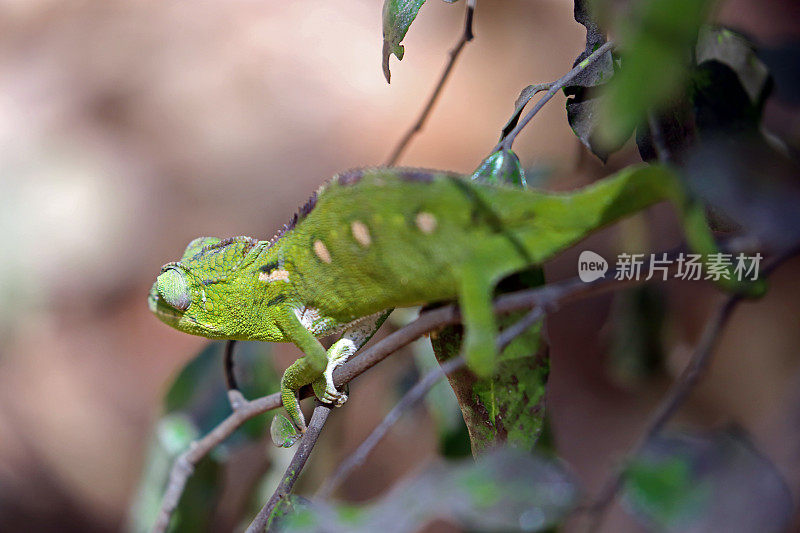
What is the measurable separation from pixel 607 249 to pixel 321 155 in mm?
1667

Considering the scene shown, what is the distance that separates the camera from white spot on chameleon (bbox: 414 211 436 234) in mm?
891

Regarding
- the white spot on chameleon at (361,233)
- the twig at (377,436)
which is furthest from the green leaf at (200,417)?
the twig at (377,436)

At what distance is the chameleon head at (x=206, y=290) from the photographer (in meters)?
1.21

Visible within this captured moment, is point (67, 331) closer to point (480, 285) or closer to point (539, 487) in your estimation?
point (480, 285)

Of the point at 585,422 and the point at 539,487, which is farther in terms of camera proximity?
the point at 585,422

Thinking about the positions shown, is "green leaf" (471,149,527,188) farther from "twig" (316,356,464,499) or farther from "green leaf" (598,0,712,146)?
"green leaf" (598,0,712,146)

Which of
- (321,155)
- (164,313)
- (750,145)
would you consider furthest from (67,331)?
(750,145)

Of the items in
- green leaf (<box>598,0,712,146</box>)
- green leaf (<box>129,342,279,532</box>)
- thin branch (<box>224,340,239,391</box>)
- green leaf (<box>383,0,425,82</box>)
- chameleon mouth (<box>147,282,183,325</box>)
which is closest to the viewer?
green leaf (<box>598,0,712,146</box>)

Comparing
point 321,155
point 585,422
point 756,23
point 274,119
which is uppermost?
point 274,119

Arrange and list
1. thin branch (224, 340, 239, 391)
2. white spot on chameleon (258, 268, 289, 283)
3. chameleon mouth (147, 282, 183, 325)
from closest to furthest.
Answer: white spot on chameleon (258, 268, 289, 283) < chameleon mouth (147, 282, 183, 325) < thin branch (224, 340, 239, 391)

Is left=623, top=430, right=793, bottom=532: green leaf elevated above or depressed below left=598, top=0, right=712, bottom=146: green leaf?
below

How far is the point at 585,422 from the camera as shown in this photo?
3.21m

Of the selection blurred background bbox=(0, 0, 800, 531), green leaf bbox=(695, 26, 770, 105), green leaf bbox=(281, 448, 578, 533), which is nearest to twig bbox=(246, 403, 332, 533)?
green leaf bbox=(281, 448, 578, 533)

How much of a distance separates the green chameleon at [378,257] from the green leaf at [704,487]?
222mm
